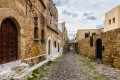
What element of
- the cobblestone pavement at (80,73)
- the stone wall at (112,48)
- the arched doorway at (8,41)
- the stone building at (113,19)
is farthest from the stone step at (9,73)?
the stone building at (113,19)

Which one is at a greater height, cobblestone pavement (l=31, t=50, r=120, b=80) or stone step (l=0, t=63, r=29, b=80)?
stone step (l=0, t=63, r=29, b=80)

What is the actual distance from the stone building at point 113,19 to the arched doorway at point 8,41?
51.4 feet

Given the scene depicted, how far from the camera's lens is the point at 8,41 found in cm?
385

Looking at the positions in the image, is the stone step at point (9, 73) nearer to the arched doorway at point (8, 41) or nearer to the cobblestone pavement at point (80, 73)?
the arched doorway at point (8, 41)

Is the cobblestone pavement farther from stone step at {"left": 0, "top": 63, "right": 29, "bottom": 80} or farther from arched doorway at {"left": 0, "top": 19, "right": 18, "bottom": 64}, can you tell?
arched doorway at {"left": 0, "top": 19, "right": 18, "bottom": 64}

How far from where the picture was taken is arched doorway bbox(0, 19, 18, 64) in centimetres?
351

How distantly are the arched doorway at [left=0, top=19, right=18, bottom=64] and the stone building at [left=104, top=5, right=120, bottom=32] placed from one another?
616 inches

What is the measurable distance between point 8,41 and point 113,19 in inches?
683

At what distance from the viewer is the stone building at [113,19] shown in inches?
571

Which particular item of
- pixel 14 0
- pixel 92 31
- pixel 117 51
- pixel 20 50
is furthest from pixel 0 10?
pixel 92 31

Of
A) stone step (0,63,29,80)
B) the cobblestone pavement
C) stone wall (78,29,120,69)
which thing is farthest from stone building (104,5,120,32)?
stone step (0,63,29,80)

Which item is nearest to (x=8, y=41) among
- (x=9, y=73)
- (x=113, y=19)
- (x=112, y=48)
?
(x=9, y=73)

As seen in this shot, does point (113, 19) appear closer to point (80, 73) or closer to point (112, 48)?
point (112, 48)

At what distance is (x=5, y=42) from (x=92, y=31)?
2563 cm
